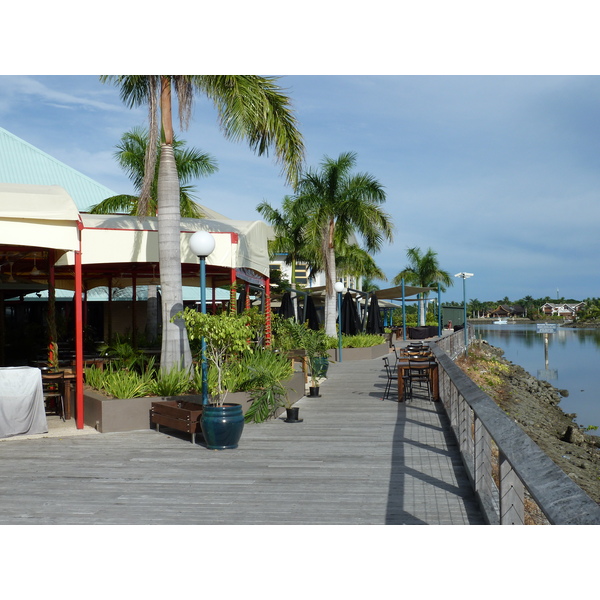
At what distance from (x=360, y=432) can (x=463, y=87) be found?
6302 mm

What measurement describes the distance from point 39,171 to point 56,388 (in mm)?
22071

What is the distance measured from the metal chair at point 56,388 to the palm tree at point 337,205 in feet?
52.6

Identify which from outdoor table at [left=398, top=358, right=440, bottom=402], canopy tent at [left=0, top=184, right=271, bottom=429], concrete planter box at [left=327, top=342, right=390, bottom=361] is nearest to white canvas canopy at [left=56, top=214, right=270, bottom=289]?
canopy tent at [left=0, top=184, right=271, bottom=429]

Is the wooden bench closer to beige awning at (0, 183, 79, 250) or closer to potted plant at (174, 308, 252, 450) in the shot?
potted plant at (174, 308, 252, 450)

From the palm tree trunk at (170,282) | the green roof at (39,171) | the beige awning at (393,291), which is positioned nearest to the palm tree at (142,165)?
the green roof at (39,171)

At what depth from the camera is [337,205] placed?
26484mm

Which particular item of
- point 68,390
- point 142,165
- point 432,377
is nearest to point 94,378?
point 68,390

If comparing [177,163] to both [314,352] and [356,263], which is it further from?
[356,263]

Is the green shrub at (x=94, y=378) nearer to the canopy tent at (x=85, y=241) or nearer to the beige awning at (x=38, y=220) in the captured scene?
the canopy tent at (x=85, y=241)
